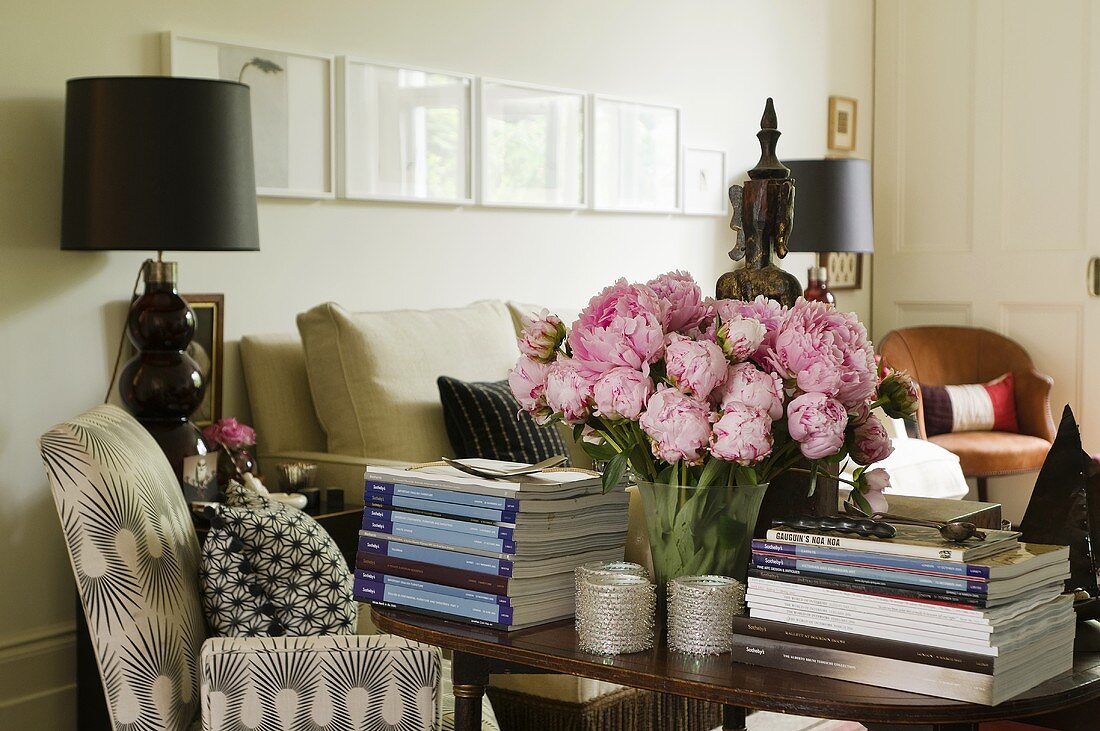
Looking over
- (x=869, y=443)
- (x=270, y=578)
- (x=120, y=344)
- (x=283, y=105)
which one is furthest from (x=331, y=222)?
(x=869, y=443)

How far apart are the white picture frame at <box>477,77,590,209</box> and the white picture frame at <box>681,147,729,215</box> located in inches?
26.1

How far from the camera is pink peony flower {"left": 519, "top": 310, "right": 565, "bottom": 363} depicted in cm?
146

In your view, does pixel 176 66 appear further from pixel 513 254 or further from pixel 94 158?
pixel 513 254

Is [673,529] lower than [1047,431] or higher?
higher

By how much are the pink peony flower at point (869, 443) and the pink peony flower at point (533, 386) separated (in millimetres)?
356

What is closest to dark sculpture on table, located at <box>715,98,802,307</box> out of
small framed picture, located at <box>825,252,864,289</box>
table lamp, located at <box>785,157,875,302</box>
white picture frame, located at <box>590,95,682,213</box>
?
white picture frame, located at <box>590,95,682,213</box>

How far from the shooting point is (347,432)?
10.8ft

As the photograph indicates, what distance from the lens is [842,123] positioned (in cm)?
594

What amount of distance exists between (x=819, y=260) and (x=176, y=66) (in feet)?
11.4

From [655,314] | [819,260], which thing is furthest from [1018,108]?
[655,314]

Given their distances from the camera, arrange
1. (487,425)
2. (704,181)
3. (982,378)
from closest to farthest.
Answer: (487,425) < (704,181) < (982,378)

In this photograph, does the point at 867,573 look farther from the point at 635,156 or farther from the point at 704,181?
the point at 704,181

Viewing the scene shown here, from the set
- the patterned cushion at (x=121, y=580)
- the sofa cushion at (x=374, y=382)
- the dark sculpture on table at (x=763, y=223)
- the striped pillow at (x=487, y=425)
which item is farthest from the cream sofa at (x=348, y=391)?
the dark sculpture on table at (x=763, y=223)

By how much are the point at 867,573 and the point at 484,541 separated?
1.42ft
